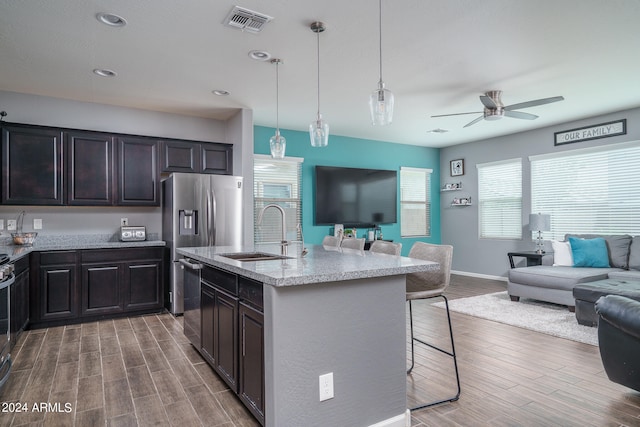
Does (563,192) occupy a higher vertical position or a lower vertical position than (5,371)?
higher

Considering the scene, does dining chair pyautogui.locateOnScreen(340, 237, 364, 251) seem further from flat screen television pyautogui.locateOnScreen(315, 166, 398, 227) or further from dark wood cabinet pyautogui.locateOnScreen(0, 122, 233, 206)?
flat screen television pyautogui.locateOnScreen(315, 166, 398, 227)

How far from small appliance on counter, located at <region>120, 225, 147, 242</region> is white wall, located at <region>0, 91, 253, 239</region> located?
280mm

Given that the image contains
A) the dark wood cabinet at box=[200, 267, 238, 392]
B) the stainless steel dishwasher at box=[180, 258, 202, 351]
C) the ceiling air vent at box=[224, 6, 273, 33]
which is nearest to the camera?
the dark wood cabinet at box=[200, 267, 238, 392]

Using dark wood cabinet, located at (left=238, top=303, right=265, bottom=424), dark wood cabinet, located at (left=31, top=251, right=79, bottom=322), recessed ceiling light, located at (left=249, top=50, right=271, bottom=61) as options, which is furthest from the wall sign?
dark wood cabinet, located at (left=31, top=251, right=79, bottom=322)

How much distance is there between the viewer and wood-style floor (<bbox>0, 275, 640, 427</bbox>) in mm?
2180

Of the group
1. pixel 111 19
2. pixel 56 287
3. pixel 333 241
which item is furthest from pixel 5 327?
pixel 333 241

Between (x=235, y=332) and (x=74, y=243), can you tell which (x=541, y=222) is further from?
(x=74, y=243)

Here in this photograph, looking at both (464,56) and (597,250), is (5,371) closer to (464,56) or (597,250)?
(464,56)

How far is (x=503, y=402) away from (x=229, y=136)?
4.58m

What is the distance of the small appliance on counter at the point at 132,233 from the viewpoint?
470cm

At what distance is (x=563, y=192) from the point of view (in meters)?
6.02

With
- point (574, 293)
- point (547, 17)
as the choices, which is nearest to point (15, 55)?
point (547, 17)

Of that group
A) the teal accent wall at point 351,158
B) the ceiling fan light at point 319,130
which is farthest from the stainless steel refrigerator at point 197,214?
the ceiling fan light at point 319,130

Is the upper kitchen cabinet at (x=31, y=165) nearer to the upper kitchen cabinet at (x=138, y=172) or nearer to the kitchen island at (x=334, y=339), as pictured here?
the upper kitchen cabinet at (x=138, y=172)
